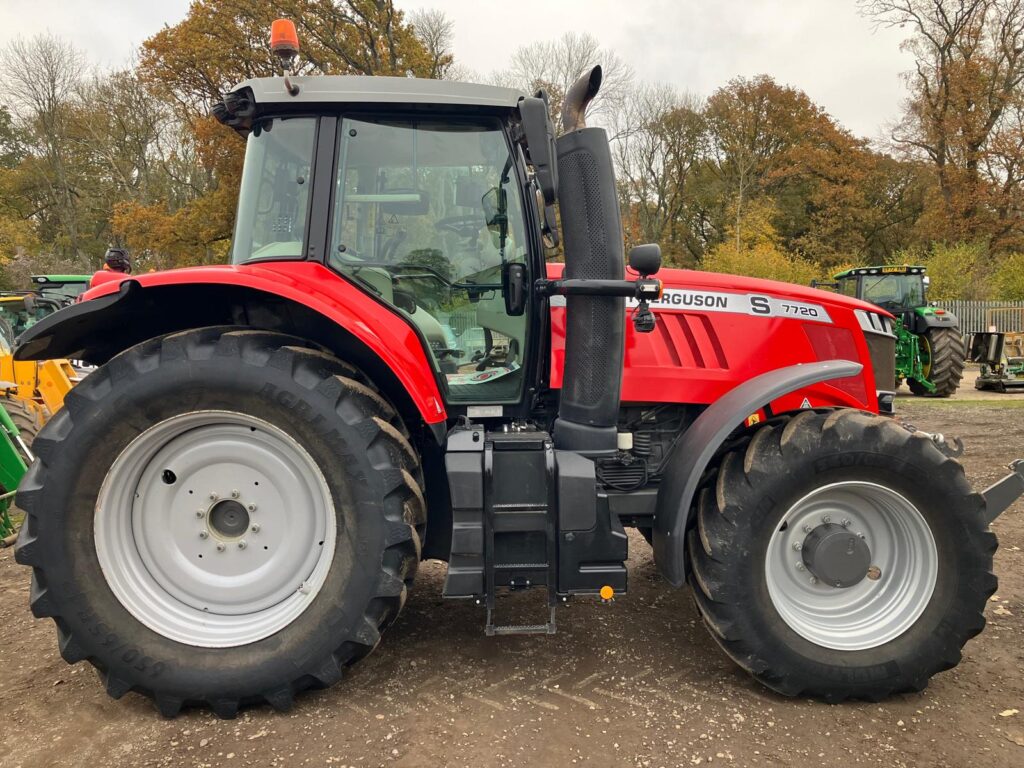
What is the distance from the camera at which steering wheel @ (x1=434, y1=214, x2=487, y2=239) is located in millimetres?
2764

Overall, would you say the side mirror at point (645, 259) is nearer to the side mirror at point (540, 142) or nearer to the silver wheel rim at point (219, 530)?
the side mirror at point (540, 142)

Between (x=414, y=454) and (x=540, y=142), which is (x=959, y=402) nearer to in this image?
(x=540, y=142)

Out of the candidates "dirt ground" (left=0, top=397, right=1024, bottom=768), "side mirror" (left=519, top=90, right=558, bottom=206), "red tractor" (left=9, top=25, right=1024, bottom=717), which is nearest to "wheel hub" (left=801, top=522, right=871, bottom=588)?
"red tractor" (left=9, top=25, right=1024, bottom=717)

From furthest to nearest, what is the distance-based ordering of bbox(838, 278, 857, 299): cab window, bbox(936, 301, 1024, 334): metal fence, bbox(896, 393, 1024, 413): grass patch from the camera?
1. bbox(936, 301, 1024, 334): metal fence
2. bbox(838, 278, 857, 299): cab window
3. bbox(896, 393, 1024, 413): grass patch

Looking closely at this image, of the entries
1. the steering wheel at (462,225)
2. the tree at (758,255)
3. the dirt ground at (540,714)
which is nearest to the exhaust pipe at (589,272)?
the steering wheel at (462,225)

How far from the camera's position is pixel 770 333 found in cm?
306

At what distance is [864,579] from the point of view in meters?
2.72

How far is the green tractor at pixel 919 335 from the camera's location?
37.9 ft

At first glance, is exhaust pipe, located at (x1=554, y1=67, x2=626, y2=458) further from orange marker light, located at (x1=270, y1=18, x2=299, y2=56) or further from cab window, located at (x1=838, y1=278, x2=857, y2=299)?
A: cab window, located at (x1=838, y1=278, x2=857, y2=299)

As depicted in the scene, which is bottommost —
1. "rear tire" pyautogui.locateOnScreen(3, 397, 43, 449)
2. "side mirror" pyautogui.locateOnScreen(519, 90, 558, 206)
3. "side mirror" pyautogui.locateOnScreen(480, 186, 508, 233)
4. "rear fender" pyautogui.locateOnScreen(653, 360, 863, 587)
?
"rear tire" pyautogui.locateOnScreen(3, 397, 43, 449)

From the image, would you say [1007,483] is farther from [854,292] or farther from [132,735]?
[854,292]

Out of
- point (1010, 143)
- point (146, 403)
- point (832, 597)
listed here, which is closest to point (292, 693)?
point (146, 403)

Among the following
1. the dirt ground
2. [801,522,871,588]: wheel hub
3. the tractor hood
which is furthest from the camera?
the tractor hood

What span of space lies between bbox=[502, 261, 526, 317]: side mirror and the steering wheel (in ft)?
0.61
